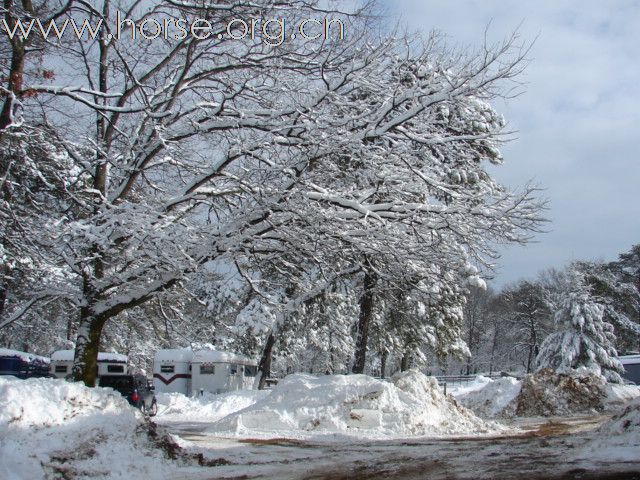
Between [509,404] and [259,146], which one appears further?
[509,404]

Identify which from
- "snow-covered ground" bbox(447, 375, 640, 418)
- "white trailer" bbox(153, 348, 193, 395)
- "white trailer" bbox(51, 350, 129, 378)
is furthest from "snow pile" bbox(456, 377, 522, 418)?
"white trailer" bbox(51, 350, 129, 378)

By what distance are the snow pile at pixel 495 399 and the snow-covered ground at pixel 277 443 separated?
28.4 feet

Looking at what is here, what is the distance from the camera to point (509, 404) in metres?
26.5

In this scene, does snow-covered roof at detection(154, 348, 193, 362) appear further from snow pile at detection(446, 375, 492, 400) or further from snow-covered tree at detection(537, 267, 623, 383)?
snow-covered tree at detection(537, 267, 623, 383)

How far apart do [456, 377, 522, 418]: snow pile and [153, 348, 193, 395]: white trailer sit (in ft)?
46.4

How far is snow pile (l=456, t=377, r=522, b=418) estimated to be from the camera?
26281 mm

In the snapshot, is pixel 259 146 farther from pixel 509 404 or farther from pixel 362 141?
pixel 509 404

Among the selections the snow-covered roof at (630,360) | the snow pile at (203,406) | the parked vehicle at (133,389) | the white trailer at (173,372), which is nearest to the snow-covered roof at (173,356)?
the white trailer at (173,372)

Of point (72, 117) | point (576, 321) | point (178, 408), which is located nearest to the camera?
point (72, 117)

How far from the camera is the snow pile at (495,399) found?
2628cm

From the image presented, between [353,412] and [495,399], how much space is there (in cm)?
1209

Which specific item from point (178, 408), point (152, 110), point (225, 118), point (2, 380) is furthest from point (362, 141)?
point (178, 408)

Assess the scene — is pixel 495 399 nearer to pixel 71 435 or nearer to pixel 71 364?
pixel 71 364

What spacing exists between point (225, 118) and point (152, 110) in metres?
1.57
